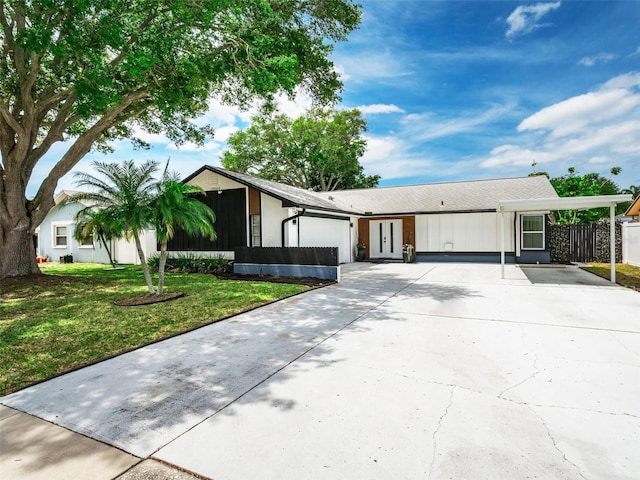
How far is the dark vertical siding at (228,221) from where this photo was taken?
13.9 meters

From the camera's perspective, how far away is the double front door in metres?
18.3

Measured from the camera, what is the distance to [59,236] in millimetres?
20344

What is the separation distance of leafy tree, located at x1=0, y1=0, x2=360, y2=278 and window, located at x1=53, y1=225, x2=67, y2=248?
964cm

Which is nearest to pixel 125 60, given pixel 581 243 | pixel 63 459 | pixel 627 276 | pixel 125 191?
pixel 125 191

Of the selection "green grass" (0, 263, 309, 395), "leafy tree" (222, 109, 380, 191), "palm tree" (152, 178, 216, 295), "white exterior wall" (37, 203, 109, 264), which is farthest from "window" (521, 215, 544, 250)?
"white exterior wall" (37, 203, 109, 264)

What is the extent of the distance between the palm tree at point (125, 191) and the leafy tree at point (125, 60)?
7.68 ft

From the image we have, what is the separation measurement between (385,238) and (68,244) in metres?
19.5

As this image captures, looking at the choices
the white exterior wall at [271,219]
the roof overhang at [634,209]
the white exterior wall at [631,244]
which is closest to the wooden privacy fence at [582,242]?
the white exterior wall at [631,244]

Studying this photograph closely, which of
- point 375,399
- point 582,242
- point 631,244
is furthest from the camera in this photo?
point 582,242

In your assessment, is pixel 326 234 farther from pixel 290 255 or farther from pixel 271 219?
pixel 290 255

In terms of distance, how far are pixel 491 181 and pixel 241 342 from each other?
1916 centimetres

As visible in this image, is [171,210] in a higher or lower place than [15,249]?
higher

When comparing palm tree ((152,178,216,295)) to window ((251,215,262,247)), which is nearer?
palm tree ((152,178,216,295))

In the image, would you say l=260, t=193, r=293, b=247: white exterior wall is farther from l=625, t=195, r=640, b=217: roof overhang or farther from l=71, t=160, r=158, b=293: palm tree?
l=625, t=195, r=640, b=217: roof overhang
